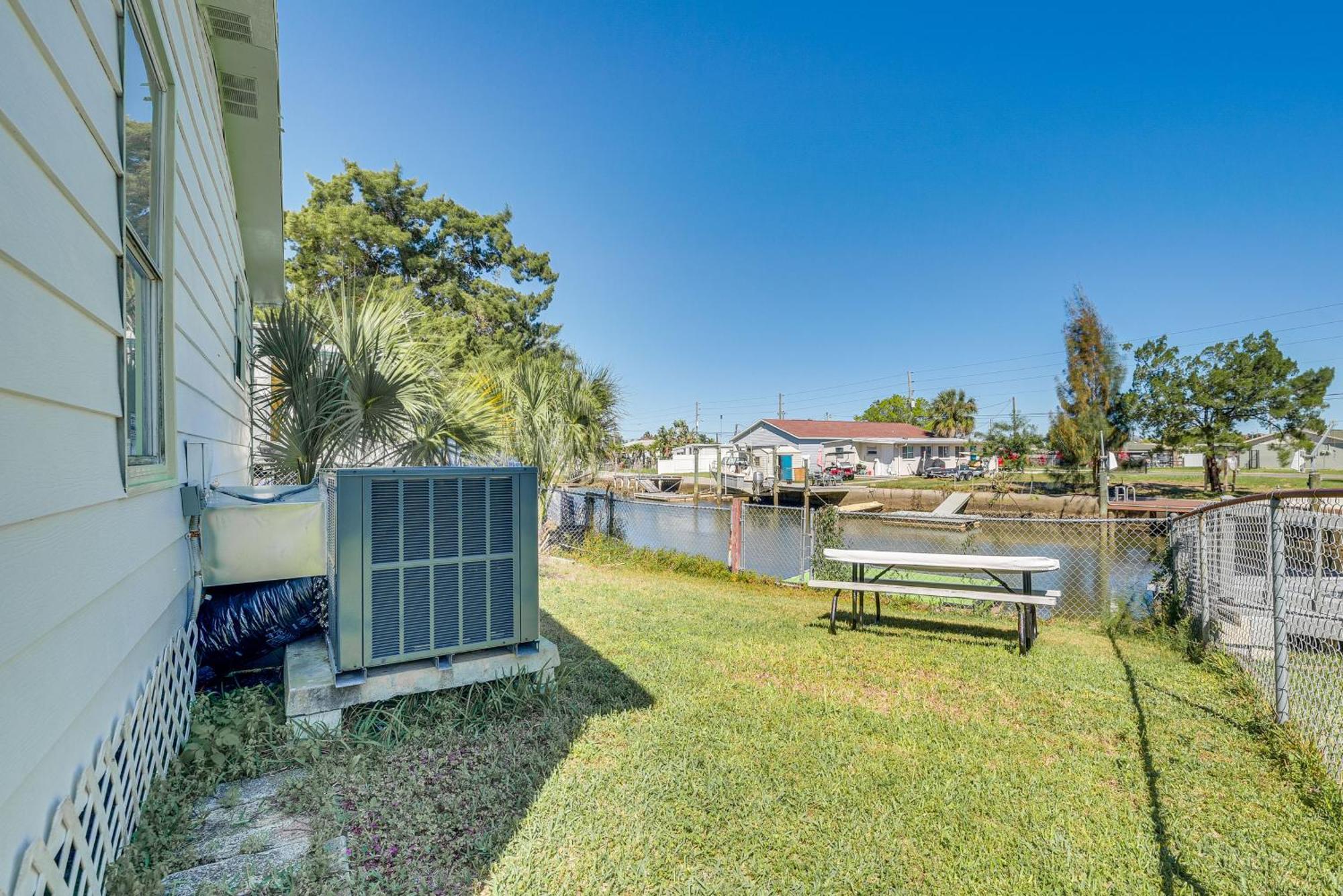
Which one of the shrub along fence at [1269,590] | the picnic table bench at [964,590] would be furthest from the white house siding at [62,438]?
the picnic table bench at [964,590]

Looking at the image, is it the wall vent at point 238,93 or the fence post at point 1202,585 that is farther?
the fence post at point 1202,585

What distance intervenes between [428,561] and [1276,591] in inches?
179

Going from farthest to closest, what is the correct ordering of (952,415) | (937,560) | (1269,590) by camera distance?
1. (952,415)
2. (937,560)
3. (1269,590)

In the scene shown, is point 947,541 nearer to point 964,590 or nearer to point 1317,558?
point 964,590

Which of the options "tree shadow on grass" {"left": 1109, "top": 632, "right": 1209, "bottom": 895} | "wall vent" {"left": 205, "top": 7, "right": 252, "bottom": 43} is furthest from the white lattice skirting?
"wall vent" {"left": 205, "top": 7, "right": 252, "bottom": 43}

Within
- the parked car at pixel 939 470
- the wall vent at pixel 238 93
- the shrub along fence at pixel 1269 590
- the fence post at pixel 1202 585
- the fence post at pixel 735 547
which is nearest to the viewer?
the shrub along fence at pixel 1269 590

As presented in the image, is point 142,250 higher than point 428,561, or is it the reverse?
point 142,250

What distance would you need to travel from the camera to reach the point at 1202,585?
452 cm

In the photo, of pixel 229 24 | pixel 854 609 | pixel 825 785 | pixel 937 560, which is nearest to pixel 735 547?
pixel 854 609

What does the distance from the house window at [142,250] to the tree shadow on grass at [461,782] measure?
1.58 m

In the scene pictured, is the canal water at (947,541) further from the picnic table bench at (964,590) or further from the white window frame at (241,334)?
the white window frame at (241,334)

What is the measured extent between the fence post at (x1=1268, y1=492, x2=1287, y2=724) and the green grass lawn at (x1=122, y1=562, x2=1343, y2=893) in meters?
0.17

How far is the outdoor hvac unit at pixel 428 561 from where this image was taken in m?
2.80

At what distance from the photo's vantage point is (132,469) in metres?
1.99
